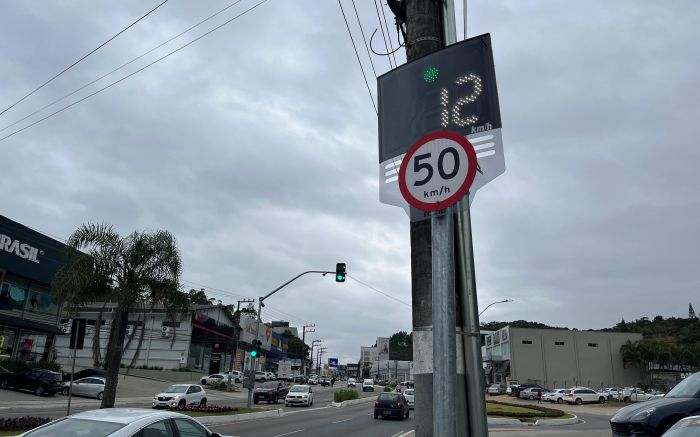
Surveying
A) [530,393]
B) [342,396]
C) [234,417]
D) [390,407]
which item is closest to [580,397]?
[530,393]

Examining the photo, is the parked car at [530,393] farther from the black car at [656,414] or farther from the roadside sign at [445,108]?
the roadside sign at [445,108]

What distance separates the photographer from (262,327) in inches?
3588

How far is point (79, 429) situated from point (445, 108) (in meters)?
6.30

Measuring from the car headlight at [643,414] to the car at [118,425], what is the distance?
7513 millimetres

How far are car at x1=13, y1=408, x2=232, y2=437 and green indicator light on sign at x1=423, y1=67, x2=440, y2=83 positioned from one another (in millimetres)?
5793

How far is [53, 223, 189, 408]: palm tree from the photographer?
1758 centimetres

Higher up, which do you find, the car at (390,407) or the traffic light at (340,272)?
the traffic light at (340,272)

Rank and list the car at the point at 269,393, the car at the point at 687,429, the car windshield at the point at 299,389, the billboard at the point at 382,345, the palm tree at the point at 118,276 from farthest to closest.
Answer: the billboard at the point at 382,345
the car at the point at 269,393
the car windshield at the point at 299,389
the palm tree at the point at 118,276
the car at the point at 687,429

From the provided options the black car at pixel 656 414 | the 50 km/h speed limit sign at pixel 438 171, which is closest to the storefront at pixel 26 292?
the black car at pixel 656 414

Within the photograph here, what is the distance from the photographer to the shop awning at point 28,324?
3356 centimetres

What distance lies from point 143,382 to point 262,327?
39.6 m

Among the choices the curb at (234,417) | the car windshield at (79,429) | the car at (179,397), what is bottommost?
the curb at (234,417)

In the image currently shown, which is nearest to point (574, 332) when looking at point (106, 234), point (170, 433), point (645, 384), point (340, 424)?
point (645, 384)

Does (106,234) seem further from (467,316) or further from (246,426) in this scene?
(467,316)
